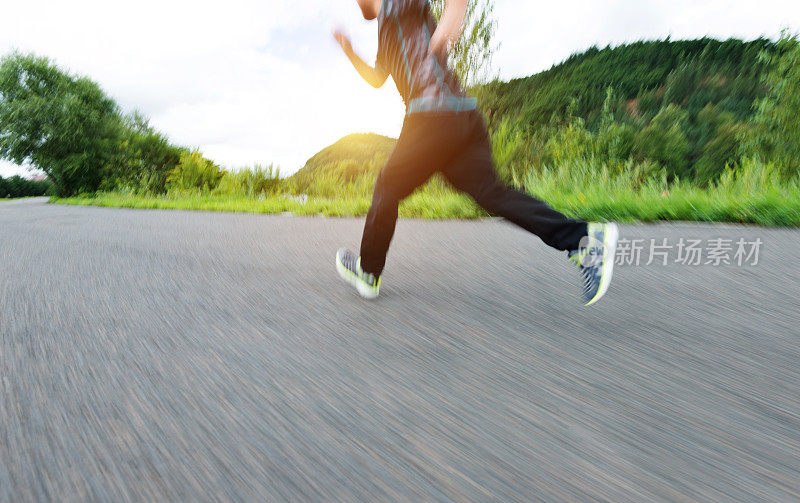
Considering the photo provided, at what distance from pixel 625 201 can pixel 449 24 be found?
384 centimetres

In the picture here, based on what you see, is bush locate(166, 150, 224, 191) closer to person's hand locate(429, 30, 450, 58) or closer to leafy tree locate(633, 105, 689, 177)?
leafy tree locate(633, 105, 689, 177)

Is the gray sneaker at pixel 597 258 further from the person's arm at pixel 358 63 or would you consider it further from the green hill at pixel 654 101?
the green hill at pixel 654 101

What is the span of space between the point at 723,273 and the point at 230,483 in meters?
3.13

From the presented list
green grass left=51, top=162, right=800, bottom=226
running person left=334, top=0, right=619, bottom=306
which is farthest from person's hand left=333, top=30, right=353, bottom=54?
green grass left=51, top=162, right=800, bottom=226

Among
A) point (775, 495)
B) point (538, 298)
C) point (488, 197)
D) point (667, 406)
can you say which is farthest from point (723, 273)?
point (775, 495)

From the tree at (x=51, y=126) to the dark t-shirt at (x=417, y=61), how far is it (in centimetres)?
3187

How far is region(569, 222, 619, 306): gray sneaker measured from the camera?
2275 mm

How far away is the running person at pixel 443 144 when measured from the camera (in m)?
2.30

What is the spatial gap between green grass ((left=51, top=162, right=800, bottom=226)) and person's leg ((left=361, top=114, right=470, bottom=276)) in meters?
3.21

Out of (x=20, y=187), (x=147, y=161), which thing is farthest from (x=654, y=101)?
(x=20, y=187)

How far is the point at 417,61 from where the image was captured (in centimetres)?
238

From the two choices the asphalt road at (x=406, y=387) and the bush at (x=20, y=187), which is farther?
the bush at (x=20, y=187)

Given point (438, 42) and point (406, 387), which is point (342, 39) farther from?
point (406, 387)

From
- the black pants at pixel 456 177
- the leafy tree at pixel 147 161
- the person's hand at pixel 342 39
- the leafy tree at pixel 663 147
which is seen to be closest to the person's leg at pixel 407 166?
the black pants at pixel 456 177
